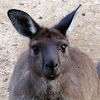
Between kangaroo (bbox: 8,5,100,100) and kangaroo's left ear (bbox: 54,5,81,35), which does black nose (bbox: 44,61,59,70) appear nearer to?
kangaroo (bbox: 8,5,100,100)

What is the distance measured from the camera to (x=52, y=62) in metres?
3.84

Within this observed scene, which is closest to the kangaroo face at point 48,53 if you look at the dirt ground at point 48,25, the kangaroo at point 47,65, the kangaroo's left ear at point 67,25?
the kangaroo at point 47,65

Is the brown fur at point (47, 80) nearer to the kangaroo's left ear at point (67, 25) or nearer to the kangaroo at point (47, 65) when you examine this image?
the kangaroo at point (47, 65)

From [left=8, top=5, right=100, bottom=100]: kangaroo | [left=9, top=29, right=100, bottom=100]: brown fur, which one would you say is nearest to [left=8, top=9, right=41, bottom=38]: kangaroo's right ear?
[left=8, top=5, right=100, bottom=100]: kangaroo

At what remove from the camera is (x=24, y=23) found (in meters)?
4.44

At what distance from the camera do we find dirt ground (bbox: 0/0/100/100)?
7.04 m

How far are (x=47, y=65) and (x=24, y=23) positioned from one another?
3.07ft

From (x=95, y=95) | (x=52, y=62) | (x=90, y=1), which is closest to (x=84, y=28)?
(x=90, y=1)

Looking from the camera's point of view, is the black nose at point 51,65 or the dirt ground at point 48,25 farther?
the dirt ground at point 48,25

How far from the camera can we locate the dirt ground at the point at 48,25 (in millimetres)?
7043

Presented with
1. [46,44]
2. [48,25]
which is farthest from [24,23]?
[48,25]

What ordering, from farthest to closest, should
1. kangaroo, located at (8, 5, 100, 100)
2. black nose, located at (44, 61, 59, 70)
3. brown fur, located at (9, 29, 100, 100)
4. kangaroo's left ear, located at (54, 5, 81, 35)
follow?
kangaroo's left ear, located at (54, 5, 81, 35), brown fur, located at (9, 29, 100, 100), kangaroo, located at (8, 5, 100, 100), black nose, located at (44, 61, 59, 70)

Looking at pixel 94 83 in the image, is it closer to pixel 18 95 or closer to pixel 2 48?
pixel 18 95

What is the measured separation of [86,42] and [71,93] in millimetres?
3487
